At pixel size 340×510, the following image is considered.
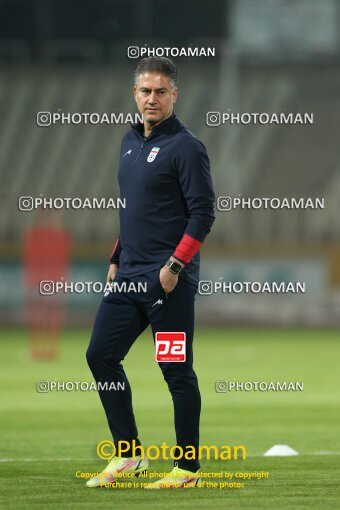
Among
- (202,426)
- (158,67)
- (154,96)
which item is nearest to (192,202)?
(154,96)

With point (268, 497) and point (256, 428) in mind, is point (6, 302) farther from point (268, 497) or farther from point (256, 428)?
point (268, 497)

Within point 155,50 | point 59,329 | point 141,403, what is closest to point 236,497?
point 155,50

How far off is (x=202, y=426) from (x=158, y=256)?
13.8ft

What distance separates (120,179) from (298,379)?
8907 mm

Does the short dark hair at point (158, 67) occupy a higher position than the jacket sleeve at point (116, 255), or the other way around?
the short dark hair at point (158, 67)

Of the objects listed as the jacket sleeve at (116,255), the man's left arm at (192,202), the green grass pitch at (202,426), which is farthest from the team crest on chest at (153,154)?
the green grass pitch at (202,426)

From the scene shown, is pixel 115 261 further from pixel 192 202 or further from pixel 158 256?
pixel 192 202

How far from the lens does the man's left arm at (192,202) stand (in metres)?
6.88

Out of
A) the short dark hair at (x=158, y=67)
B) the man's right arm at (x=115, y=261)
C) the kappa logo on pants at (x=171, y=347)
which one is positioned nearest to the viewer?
the kappa logo on pants at (x=171, y=347)

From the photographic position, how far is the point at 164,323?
22.9 feet

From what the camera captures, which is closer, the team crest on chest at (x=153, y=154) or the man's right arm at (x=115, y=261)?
the team crest on chest at (x=153, y=154)

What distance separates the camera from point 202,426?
1101 centimetres

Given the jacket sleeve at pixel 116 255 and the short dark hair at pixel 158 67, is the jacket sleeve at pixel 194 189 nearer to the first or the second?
the short dark hair at pixel 158 67

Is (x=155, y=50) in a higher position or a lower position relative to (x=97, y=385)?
higher
